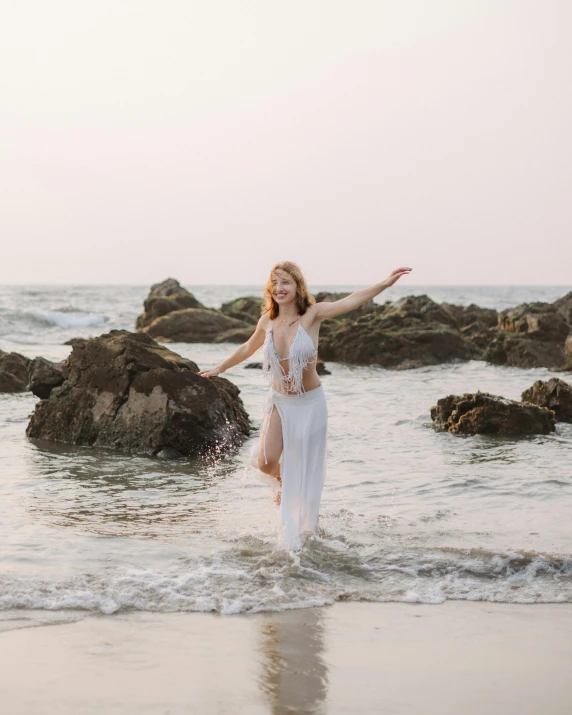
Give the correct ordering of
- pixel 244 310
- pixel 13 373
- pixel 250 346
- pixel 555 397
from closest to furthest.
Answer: pixel 250 346 < pixel 555 397 < pixel 13 373 < pixel 244 310

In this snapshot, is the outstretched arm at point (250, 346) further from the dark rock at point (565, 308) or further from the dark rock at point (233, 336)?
the dark rock at point (233, 336)

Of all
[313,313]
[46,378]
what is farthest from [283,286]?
[46,378]

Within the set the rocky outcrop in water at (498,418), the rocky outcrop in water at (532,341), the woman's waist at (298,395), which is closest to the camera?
the woman's waist at (298,395)

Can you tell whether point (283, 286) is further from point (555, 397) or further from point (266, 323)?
point (555, 397)

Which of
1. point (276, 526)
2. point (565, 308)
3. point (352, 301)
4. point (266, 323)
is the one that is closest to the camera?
point (352, 301)

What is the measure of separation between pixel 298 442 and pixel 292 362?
2.02 feet

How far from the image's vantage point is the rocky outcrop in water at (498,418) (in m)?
12.3

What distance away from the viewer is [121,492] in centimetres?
878

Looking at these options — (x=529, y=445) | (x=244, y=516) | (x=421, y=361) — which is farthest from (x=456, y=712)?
(x=421, y=361)

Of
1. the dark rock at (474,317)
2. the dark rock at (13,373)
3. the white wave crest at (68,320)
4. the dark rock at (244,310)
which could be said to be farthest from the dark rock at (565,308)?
the white wave crest at (68,320)

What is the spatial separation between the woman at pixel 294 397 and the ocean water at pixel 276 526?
1.16 ft

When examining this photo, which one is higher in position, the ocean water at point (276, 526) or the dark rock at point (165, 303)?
the dark rock at point (165, 303)

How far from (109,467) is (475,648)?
5939 mm

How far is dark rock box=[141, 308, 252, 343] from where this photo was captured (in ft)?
111
